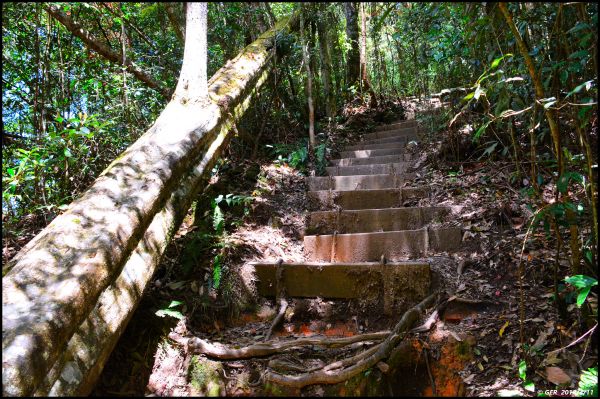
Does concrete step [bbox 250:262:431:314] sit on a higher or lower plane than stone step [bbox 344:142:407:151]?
lower

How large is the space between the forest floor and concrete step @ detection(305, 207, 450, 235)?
0.19 metres

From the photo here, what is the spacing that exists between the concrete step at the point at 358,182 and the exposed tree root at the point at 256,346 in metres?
2.76

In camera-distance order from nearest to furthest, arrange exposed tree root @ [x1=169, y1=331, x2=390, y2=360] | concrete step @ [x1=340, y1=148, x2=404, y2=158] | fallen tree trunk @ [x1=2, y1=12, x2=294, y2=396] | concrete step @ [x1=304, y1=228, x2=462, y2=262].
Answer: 1. fallen tree trunk @ [x1=2, y1=12, x2=294, y2=396]
2. exposed tree root @ [x1=169, y1=331, x2=390, y2=360]
3. concrete step @ [x1=304, y1=228, x2=462, y2=262]
4. concrete step @ [x1=340, y1=148, x2=404, y2=158]

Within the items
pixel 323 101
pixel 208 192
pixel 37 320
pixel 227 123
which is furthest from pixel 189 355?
pixel 323 101

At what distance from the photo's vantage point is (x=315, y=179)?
5336 mm

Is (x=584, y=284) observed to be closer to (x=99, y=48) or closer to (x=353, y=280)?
(x=353, y=280)

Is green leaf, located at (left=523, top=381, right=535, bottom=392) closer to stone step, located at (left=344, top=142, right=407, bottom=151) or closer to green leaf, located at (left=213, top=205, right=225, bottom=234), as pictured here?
green leaf, located at (left=213, top=205, right=225, bottom=234)

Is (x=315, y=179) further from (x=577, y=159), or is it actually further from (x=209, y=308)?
(x=577, y=159)

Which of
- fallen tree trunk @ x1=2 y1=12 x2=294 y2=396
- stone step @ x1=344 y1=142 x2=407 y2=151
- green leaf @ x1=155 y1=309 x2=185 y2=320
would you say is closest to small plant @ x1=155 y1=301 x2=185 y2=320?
green leaf @ x1=155 y1=309 x2=185 y2=320

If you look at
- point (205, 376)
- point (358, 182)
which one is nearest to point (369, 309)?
point (205, 376)

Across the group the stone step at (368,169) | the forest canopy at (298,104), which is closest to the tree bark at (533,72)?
the forest canopy at (298,104)

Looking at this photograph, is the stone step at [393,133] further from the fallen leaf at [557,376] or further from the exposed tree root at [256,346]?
the fallen leaf at [557,376]

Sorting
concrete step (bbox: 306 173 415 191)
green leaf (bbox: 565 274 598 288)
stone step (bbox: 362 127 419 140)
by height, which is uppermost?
stone step (bbox: 362 127 419 140)

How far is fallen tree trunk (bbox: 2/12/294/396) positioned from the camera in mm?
1681
